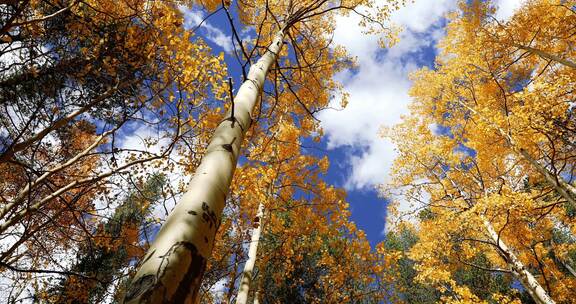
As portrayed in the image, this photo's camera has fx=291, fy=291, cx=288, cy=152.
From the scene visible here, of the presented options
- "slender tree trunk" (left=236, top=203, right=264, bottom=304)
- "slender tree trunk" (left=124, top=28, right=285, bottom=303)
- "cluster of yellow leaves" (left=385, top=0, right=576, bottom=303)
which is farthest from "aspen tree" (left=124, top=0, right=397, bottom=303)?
"cluster of yellow leaves" (left=385, top=0, right=576, bottom=303)

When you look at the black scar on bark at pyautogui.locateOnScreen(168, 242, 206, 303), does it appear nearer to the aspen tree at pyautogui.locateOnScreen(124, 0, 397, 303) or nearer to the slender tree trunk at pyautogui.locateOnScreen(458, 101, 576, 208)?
the aspen tree at pyautogui.locateOnScreen(124, 0, 397, 303)

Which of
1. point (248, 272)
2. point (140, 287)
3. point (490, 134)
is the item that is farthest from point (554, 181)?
point (140, 287)

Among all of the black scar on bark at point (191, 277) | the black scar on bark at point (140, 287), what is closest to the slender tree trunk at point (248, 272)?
the black scar on bark at point (191, 277)

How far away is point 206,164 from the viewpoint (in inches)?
55.0

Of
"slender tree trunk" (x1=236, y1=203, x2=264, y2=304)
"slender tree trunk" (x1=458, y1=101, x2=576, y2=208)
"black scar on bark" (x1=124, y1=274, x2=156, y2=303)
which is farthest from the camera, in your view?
"slender tree trunk" (x1=458, y1=101, x2=576, y2=208)

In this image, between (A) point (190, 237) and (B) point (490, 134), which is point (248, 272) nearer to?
(A) point (190, 237)

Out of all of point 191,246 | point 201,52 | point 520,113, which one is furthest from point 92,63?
point 520,113

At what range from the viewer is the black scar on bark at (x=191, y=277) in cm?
92

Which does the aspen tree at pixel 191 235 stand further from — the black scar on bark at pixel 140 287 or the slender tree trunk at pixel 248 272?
the slender tree trunk at pixel 248 272

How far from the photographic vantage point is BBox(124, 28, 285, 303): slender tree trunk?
876 mm

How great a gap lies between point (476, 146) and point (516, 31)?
3.08 metres

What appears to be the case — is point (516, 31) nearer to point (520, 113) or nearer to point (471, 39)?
point (471, 39)

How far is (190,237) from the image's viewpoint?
1.04 m

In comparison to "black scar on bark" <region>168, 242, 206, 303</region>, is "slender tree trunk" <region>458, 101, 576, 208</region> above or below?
above
